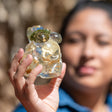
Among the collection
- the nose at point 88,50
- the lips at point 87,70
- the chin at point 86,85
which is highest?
the nose at point 88,50

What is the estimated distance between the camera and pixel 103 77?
1.13 meters

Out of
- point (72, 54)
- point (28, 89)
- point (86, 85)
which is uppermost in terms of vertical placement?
point (28, 89)

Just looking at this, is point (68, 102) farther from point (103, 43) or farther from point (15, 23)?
point (15, 23)

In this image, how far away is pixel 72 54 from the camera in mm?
1103

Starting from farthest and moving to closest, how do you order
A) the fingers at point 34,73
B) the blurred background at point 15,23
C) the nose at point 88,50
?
the blurred background at point 15,23
the nose at point 88,50
the fingers at point 34,73

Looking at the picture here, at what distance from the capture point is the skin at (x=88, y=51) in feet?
3.54

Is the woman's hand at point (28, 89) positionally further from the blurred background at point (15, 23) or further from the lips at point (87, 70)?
the blurred background at point (15, 23)

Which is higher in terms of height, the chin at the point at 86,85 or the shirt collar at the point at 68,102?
the chin at the point at 86,85

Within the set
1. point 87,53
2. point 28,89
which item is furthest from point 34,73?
point 87,53

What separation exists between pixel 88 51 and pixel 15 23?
1.00 m

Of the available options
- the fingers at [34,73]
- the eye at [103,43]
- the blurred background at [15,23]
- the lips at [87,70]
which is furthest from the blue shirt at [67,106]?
the blurred background at [15,23]

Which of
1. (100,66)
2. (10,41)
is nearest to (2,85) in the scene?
(10,41)

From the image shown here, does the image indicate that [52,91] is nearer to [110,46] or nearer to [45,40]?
[45,40]

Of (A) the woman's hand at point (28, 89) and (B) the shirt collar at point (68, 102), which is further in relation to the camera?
Answer: (B) the shirt collar at point (68, 102)
